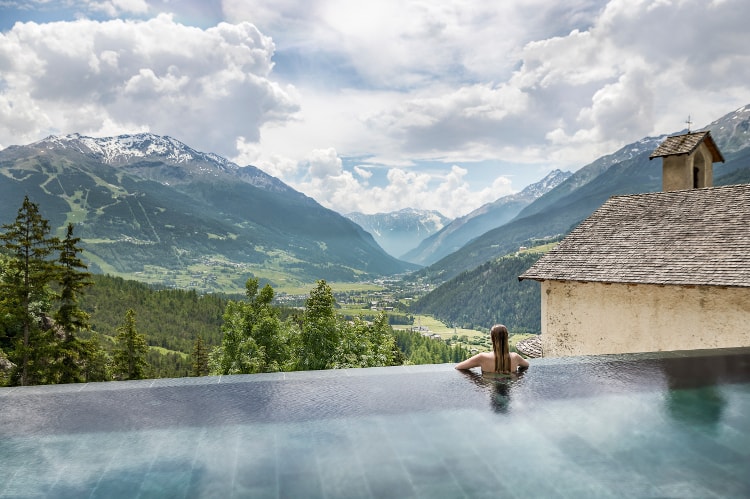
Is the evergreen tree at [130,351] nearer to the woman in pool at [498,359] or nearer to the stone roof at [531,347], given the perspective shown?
the stone roof at [531,347]

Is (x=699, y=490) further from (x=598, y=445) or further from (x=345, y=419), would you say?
(x=345, y=419)

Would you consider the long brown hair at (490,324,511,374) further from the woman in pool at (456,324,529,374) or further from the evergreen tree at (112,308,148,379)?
the evergreen tree at (112,308,148,379)

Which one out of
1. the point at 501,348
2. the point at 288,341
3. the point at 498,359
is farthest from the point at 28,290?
the point at 501,348

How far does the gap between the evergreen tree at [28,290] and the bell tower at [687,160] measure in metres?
38.6

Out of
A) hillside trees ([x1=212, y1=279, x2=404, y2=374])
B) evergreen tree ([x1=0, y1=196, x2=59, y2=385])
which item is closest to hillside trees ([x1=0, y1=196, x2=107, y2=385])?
evergreen tree ([x1=0, y1=196, x2=59, y2=385])

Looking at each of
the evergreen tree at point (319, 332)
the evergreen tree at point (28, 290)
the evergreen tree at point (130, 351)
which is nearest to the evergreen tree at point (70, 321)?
the evergreen tree at point (28, 290)

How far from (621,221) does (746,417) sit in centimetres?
1752

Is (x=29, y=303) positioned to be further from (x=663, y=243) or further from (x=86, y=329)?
A: (x=663, y=243)

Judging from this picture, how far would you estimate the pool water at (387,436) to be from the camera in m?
4.92

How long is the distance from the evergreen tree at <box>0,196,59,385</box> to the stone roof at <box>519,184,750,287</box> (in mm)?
31746

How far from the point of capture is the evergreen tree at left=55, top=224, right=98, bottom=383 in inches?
1433

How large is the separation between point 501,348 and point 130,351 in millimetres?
50579

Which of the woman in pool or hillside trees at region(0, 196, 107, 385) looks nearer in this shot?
the woman in pool

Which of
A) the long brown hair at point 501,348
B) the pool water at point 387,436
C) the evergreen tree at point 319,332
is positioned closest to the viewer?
the pool water at point 387,436
